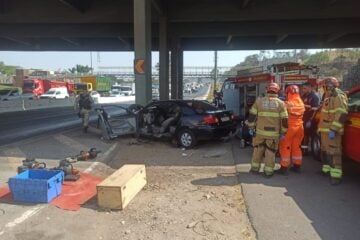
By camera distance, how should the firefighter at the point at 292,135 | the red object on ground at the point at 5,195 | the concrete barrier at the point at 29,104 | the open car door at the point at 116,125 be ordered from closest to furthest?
the red object on ground at the point at 5,195, the firefighter at the point at 292,135, the open car door at the point at 116,125, the concrete barrier at the point at 29,104

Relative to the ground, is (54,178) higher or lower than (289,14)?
lower

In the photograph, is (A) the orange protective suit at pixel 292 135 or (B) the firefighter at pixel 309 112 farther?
(B) the firefighter at pixel 309 112

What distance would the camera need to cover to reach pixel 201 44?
1587 inches

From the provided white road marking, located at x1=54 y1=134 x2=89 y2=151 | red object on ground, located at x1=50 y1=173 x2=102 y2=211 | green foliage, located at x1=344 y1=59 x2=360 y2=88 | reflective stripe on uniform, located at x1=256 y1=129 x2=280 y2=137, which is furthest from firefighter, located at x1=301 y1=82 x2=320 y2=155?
green foliage, located at x1=344 y1=59 x2=360 y2=88

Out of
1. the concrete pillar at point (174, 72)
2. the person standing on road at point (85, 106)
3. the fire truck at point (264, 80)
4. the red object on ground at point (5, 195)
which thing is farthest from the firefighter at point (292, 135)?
the concrete pillar at point (174, 72)

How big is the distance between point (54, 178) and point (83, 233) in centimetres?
179

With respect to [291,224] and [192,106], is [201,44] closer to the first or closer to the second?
[192,106]

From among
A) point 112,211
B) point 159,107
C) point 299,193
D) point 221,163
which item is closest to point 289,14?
point 159,107

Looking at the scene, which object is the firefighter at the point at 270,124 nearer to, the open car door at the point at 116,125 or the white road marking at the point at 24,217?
the white road marking at the point at 24,217

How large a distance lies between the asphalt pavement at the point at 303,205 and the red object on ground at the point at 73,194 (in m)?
2.69

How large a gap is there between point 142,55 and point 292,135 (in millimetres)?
10003

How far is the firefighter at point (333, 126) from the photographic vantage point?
28.0ft

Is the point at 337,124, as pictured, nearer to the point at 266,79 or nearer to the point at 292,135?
the point at 292,135

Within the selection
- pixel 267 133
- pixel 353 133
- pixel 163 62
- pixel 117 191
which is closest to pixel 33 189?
pixel 117 191
